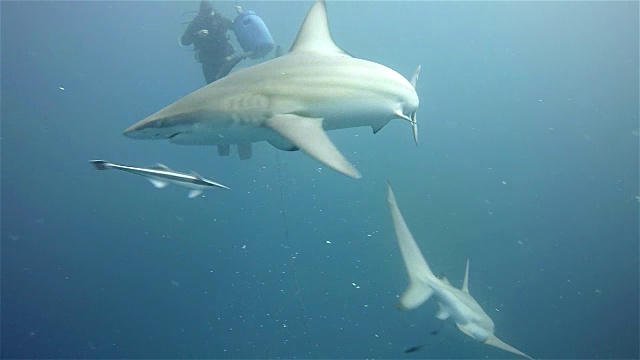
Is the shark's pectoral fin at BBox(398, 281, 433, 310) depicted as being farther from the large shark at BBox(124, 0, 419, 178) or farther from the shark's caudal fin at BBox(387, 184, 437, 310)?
the large shark at BBox(124, 0, 419, 178)

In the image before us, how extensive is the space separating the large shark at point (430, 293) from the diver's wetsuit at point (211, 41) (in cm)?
667

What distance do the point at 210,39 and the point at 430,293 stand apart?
24.9ft

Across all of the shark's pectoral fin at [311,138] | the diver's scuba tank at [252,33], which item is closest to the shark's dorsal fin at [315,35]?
the shark's pectoral fin at [311,138]

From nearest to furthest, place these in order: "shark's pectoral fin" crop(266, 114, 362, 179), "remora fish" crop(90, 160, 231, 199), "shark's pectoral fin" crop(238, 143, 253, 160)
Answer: "shark's pectoral fin" crop(266, 114, 362, 179), "remora fish" crop(90, 160, 231, 199), "shark's pectoral fin" crop(238, 143, 253, 160)

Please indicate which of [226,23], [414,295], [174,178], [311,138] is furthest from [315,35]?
[226,23]

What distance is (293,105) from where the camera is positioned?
3.06 m

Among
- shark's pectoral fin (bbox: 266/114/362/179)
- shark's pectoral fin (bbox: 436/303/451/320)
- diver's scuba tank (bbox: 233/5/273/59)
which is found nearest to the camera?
shark's pectoral fin (bbox: 266/114/362/179)

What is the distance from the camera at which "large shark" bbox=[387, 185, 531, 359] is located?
4.15m

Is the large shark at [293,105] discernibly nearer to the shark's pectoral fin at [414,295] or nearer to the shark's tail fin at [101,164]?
the shark's tail fin at [101,164]

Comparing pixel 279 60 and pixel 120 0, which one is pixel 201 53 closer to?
pixel 279 60

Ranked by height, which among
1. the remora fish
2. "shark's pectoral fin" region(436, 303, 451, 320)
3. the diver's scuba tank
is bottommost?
"shark's pectoral fin" region(436, 303, 451, 320)

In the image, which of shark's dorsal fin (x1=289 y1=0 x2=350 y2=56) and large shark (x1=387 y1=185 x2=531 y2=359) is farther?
large shark (x1=387 y1=185 x2=531 y2=359)

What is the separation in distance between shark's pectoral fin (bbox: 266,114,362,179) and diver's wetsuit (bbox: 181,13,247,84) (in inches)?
278

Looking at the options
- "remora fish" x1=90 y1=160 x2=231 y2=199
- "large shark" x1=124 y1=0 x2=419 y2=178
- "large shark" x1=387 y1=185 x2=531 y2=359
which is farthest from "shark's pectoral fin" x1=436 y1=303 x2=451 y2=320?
"remora fish" x1=90 y1=160 x2=231 y2=199
